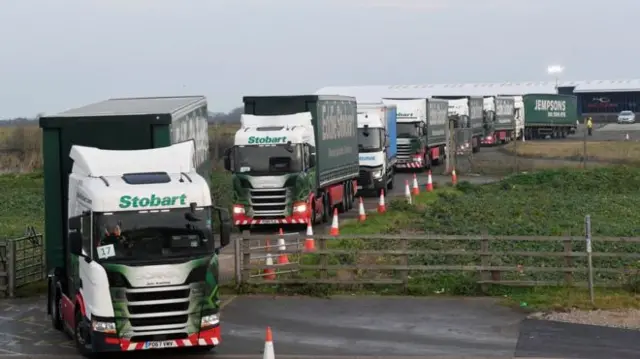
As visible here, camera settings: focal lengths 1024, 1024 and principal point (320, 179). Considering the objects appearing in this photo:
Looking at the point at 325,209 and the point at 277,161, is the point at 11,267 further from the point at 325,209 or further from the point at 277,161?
the point at 325,209

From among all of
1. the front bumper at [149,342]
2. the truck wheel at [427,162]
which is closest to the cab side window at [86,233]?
the front bumper at [149,342]

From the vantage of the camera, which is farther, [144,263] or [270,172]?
[270,172]

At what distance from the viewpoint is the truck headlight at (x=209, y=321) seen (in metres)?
13.2

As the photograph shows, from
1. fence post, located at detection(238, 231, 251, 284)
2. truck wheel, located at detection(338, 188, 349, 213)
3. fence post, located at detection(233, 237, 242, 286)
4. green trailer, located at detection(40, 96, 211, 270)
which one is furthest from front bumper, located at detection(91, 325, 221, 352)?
truck wheel, located at detection(338, 188, 349, 213)

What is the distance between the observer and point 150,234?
13.3 m

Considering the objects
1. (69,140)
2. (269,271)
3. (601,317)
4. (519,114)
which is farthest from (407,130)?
(519,114)

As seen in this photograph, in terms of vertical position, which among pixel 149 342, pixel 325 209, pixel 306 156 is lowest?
pixel 149 342

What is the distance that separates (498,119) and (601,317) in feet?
206

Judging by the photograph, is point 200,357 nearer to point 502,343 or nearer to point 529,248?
point 502,343

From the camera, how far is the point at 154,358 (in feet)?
46.0

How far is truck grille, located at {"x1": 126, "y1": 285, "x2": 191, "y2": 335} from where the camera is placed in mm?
12945

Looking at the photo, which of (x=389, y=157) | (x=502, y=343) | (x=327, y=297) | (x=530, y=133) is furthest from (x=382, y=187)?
(x=530, y=133)

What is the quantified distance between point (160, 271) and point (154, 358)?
5.48 ft

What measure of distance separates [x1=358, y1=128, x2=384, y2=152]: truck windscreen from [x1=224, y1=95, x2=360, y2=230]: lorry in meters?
8.66
